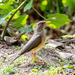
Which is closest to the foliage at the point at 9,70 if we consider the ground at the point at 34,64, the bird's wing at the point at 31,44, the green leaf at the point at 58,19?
the ground at the point at 34,64

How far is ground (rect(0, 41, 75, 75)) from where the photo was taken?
322cm

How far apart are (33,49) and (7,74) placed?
823mm

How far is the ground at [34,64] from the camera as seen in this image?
3.22m

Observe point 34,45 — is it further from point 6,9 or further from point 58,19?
point 58,19

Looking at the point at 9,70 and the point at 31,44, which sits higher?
the point at 31,44

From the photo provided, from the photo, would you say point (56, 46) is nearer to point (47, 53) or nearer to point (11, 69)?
point (47, 53)

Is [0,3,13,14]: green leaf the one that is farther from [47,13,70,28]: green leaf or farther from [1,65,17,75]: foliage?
[1,65,17,75]: foliage

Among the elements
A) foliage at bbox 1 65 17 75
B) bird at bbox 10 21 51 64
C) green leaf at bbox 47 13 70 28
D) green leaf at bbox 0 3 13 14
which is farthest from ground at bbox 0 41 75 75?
green leaf at bbox 0 3 13 14

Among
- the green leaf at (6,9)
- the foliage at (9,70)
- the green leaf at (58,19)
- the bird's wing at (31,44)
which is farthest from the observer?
the green leaf at (58,19)

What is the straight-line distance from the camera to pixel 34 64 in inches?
143

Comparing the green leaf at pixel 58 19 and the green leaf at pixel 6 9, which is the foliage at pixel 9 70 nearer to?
the green leaf at pixel 6 9

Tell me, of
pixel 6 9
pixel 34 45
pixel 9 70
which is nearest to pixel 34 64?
pixel 34 45

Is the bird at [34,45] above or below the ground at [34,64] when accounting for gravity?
above

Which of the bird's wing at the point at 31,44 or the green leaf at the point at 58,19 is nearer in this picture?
the bird's wing at the point at 31,44
